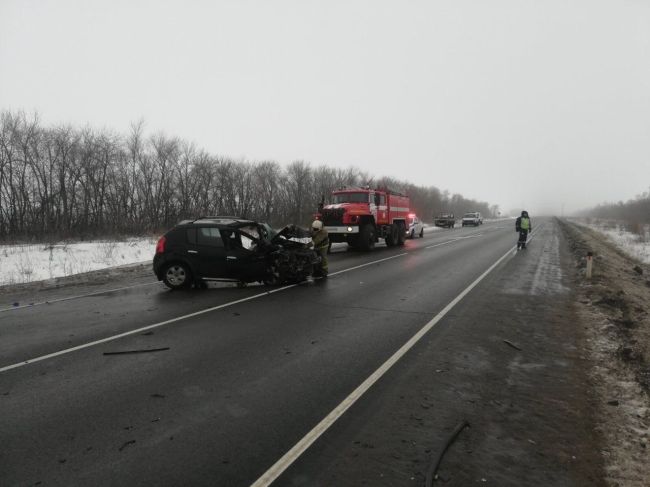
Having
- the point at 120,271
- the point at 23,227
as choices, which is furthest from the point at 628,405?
the point at 23,227

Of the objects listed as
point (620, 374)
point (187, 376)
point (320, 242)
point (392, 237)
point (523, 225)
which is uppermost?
point (523, 225)

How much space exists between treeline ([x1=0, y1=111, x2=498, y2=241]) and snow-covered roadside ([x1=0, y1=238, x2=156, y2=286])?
8.89 meters

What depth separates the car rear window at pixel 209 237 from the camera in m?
9.95

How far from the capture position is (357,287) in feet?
34.0

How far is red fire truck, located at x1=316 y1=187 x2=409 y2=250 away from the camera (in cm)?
1914

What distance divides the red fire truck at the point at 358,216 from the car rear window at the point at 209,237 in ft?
26.9

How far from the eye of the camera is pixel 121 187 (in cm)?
4497

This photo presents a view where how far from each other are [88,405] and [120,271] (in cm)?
1124

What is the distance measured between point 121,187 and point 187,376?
45.8 meters

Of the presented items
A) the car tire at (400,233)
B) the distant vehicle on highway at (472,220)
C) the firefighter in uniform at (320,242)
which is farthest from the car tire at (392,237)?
the distant vehicle on highway at (472,220)

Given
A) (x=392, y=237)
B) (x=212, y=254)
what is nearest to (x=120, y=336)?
(x=212, y=254)

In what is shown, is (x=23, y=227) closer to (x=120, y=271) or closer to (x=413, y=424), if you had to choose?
(x=120, y=271)

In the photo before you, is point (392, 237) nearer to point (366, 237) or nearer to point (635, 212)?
point (366, 237)

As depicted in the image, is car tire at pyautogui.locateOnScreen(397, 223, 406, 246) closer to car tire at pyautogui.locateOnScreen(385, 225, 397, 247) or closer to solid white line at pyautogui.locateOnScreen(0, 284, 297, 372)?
car tire at pyautogui.locateOnScreen(385, 225, 397, 247)
